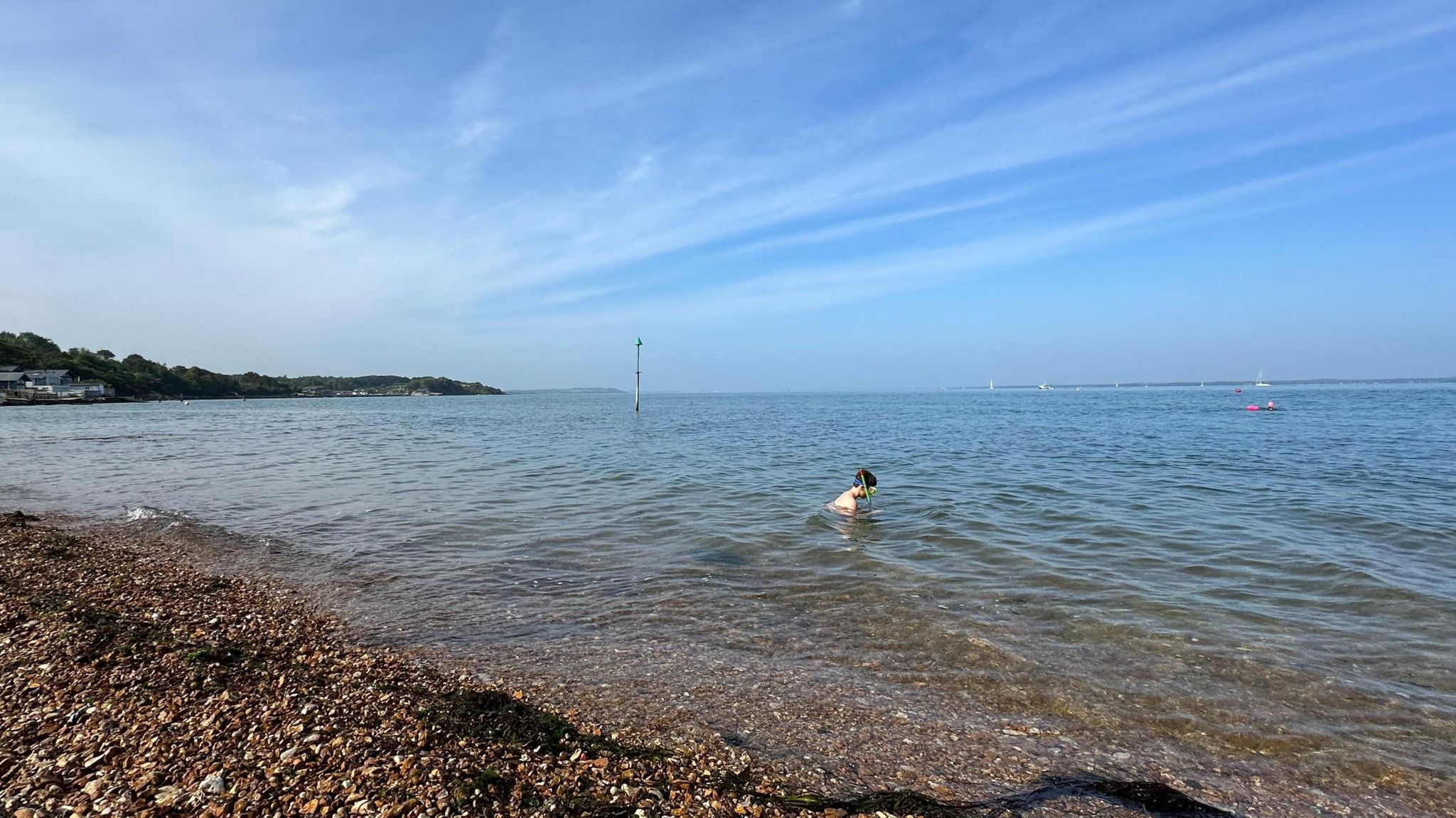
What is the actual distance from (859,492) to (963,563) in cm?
476

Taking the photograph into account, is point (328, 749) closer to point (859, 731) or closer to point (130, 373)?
point (859, 731)

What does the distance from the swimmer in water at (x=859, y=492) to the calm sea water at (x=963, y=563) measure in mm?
552

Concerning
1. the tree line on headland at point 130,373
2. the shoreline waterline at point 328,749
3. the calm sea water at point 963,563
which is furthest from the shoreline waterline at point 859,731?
the tree line on headland at point 130,373

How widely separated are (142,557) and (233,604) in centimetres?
446

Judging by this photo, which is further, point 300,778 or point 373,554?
point 373,554

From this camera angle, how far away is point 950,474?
876 inches

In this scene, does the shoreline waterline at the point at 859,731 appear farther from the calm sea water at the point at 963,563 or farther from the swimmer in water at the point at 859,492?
the swimmer in water at the point at 859,492

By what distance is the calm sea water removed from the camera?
656cm

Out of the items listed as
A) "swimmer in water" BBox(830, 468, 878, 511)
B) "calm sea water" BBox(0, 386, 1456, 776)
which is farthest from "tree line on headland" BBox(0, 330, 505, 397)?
"swimmer in water" BBox(830, 468, 878, 511)

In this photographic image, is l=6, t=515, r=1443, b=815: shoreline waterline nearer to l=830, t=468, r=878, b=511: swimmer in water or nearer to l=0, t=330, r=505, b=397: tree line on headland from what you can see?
l=830, t=468, r=878, b=511: swimmer in water

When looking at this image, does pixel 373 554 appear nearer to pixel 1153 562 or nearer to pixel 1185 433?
pixel 1153 562

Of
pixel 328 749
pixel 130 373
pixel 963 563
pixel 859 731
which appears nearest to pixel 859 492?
pixel 963 563

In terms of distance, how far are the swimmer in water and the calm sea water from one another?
552 millimetres

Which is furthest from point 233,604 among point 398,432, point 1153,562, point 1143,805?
point 398,432
